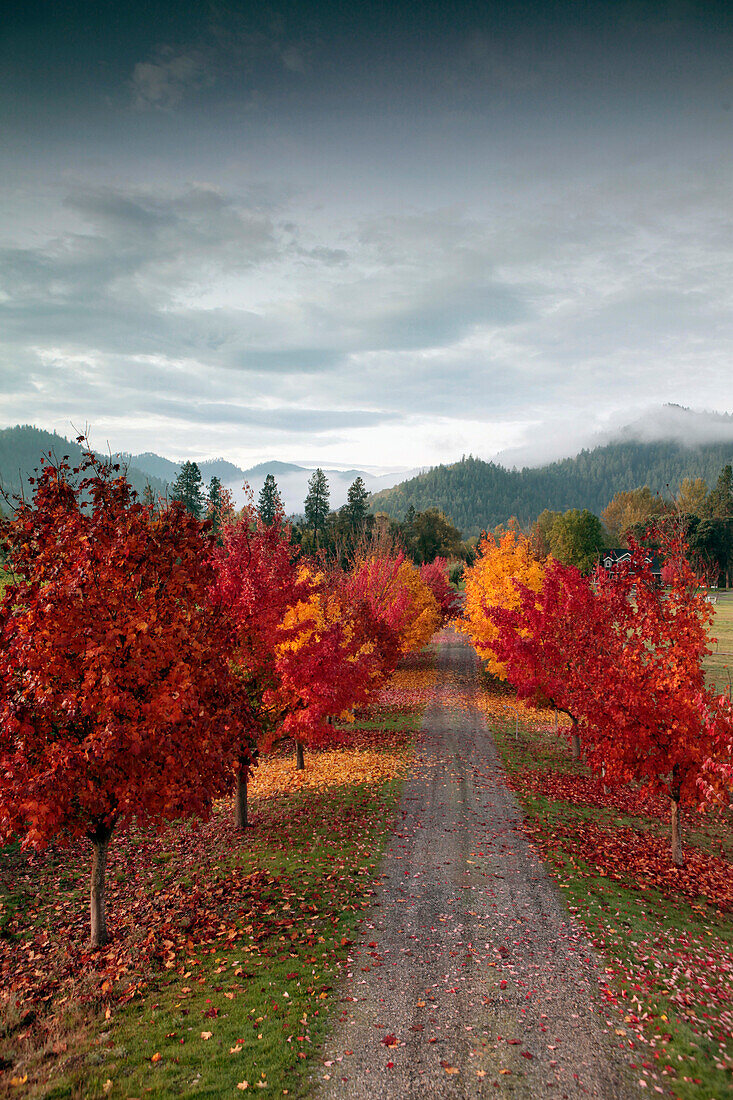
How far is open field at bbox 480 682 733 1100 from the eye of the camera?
8.23 m

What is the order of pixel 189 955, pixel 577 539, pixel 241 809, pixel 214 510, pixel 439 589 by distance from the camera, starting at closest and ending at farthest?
pixel 189 955
pixel 214 510
pixel 241 809
pixel 439 589
pixel 577 539

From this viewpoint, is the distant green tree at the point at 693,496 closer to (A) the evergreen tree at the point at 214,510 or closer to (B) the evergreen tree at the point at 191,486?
(A) the evergreen tree at the point at 214,510

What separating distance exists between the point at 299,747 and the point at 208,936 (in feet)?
39.6

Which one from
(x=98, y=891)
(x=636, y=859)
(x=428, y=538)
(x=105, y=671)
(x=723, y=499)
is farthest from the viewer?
(x=723, y=499)

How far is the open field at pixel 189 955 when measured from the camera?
7.68m

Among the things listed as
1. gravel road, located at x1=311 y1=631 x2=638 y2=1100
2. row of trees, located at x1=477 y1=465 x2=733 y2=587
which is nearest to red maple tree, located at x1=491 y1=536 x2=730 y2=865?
gravel road, located at x1=311 y1=631 x2=638 y2=1100

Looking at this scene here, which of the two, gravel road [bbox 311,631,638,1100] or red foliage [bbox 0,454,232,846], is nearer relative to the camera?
gravel road [bbox 311,631,638,1100]

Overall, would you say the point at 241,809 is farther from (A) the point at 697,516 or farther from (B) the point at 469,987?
(A) the point at 697,516

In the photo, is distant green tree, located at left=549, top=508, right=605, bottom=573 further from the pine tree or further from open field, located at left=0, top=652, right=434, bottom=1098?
open field, located at left=0, top=652, right=434, bottom=1098

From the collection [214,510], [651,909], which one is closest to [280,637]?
[214,510]

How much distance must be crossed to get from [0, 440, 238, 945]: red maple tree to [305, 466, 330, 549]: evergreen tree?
89.4 m

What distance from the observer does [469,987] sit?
378 inches

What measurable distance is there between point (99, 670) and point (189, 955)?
5.87 meters

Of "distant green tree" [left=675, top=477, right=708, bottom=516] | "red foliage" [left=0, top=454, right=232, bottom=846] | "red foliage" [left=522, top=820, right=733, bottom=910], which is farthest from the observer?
"distant green tree" [left=675, top=477, right=708, bottom=516]
